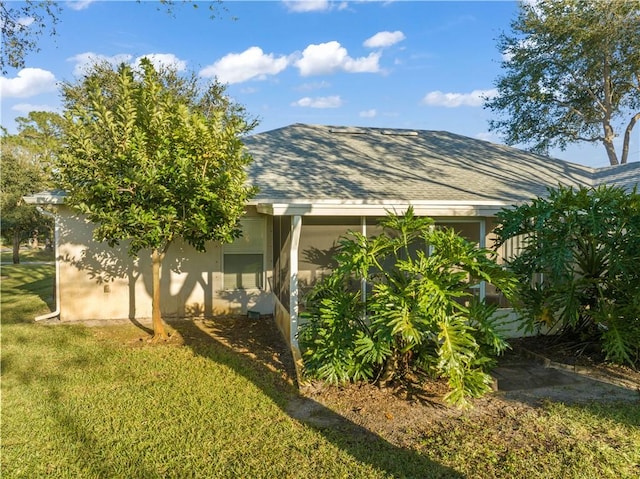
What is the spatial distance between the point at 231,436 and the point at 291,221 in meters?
3.41

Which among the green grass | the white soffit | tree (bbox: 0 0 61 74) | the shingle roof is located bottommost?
the green grass

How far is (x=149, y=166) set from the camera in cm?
660

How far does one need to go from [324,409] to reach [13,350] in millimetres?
5576

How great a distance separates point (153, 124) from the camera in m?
6.81

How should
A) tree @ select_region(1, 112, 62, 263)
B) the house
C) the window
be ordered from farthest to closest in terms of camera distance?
tree @ select_region(1, 112, 62, 263)
the window
the house

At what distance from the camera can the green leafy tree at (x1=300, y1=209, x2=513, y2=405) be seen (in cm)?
498

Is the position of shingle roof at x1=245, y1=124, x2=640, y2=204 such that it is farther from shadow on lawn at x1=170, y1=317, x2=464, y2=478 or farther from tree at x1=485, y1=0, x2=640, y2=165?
tree at x1=485, y1=0, x2=640, y2=165

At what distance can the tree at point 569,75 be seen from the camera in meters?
17.8

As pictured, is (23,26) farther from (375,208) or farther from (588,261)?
(588,261)

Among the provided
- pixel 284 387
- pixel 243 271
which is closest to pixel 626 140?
pixel 243 271

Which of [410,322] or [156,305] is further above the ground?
[410,322]

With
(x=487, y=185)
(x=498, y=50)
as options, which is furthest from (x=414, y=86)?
(x=498, y=50)

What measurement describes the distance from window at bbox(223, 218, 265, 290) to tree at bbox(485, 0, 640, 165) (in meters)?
16.9

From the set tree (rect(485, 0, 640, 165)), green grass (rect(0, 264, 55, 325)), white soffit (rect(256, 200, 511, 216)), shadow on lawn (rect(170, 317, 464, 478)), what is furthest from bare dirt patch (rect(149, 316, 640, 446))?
tree (rect(485, 0, 640, 165))
